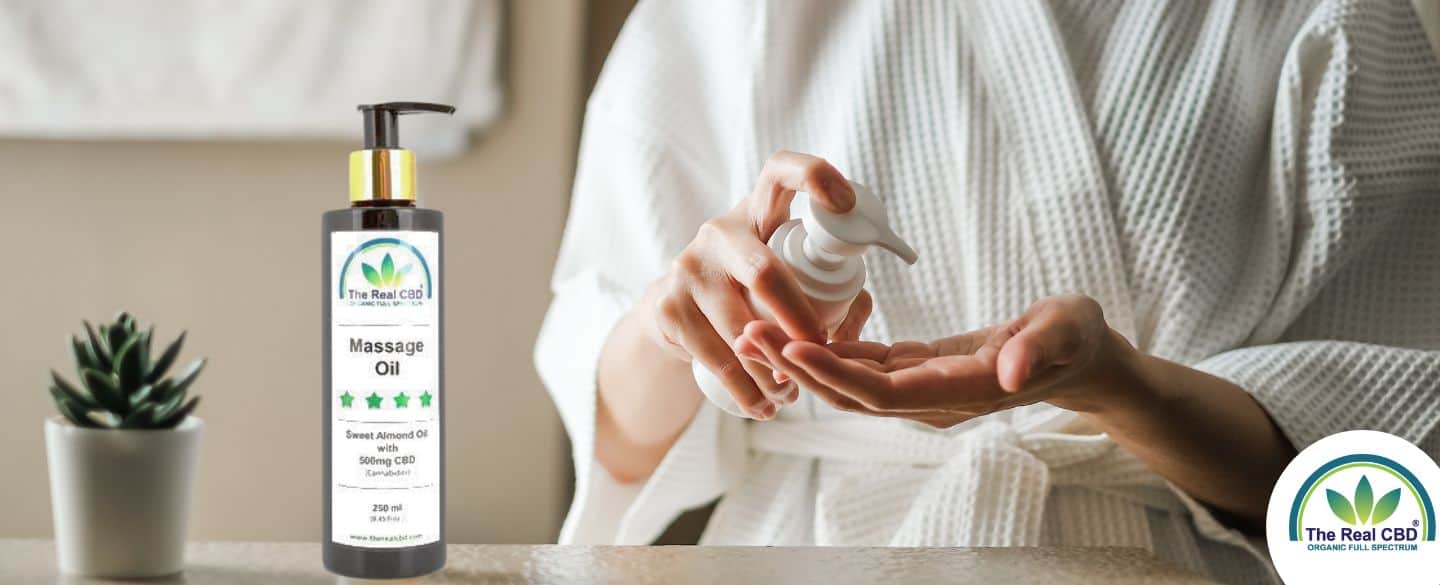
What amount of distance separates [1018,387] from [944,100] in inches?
14.7

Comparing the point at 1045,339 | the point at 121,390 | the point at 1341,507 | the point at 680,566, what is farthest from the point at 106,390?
the point at 1341,507

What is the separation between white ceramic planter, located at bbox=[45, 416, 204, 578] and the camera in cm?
44

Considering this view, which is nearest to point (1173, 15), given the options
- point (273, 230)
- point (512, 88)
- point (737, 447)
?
point (737, 447)

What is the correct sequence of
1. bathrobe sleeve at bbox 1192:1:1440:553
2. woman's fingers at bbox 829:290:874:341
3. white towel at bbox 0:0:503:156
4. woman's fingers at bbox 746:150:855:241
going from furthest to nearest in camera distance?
1. white towel at bbox 0:0:503:156
2. bathrobe sleeve at bbox 1192:1:1440:553
3. woman's fingers at bbox 829:290:874:341
4. woman's fingers at bbox 746:150:855:241

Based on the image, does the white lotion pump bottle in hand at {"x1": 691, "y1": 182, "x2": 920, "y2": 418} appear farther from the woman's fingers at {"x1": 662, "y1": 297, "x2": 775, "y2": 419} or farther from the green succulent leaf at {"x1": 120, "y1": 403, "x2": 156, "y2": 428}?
the green succulent leaf at {"x1": 120, "y1": 403, "x2": 156, "y2": 428}

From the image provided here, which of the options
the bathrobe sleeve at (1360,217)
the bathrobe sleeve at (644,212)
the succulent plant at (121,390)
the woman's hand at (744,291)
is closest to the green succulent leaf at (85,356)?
the succulent plant at (121,390)

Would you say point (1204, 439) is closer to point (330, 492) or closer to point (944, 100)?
point (944, 100)

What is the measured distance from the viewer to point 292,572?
0.46m

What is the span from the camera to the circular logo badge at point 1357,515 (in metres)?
0.46

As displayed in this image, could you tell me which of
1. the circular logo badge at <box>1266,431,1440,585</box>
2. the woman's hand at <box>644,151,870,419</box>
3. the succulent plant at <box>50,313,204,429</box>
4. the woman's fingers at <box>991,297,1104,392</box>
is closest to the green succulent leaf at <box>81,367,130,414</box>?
the succulent plant at <box>50,313,204,429</box>

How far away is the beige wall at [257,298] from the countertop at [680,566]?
63 cm

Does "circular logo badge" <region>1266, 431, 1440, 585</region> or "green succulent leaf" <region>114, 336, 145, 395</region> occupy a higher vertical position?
"green succulent leaf" <region>114, 336, 145, 395</region>

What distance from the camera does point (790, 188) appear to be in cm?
46

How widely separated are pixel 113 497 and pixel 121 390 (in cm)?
4
